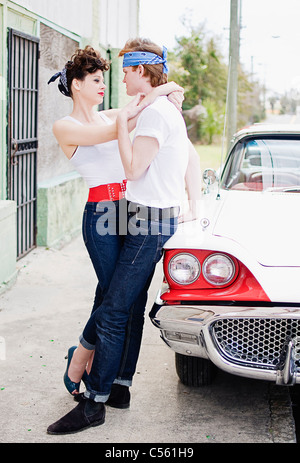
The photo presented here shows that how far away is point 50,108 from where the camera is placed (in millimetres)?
8055

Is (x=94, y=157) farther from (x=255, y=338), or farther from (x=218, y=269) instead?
(x=255, y=338)

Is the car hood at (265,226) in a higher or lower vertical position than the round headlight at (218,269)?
higher

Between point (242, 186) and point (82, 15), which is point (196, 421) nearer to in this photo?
point (242, 186)

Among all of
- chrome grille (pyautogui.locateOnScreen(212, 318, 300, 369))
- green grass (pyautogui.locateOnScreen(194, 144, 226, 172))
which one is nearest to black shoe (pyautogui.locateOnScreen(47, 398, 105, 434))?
chrome grille (pyautogui.locateOnScreen(212, 318, 300, 369))

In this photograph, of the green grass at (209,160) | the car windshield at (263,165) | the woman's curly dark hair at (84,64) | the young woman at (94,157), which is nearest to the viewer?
the young woman at (94,157)

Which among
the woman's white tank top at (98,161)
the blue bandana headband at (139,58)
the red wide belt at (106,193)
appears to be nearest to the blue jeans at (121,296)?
the red wide belt at (106,193)

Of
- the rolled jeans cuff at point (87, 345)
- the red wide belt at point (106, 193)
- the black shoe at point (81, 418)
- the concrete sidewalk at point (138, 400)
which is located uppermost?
the red wide belt at point (106, 193)

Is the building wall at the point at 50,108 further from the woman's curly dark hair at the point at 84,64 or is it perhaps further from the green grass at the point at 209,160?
the green grass at the point at 209,160

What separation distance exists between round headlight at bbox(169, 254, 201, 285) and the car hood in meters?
0.19

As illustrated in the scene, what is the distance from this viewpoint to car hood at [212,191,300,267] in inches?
129

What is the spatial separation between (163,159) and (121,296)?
0.69m

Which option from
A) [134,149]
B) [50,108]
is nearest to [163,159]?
[134,149]

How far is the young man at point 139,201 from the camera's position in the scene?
3.05m

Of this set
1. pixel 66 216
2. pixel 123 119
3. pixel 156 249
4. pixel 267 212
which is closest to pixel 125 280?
pixel 156 249
